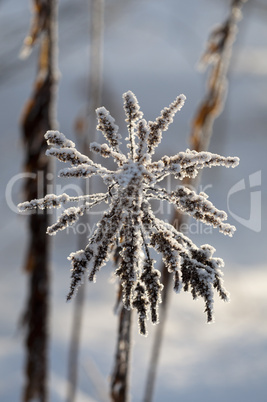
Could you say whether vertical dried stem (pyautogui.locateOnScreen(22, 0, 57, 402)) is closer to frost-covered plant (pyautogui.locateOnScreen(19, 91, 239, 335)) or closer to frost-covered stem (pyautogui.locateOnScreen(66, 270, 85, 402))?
frost-covered stem (pyautogui.locateOnScreen(66, 270, 85, 402))

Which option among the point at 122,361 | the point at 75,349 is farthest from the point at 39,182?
the point at 122,361

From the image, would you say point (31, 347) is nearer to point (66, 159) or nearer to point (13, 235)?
point (66, 159)

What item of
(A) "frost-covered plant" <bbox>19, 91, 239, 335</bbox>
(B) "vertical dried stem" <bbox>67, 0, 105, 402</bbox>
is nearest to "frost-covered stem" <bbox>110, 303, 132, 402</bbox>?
(A) "frost-covered plant" <bbox>19, 91, 239, 335</bbox>

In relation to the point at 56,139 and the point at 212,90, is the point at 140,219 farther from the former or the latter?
the point at 212,90

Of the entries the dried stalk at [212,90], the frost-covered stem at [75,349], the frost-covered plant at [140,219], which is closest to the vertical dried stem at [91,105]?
the frost-covered stem at [75,349]

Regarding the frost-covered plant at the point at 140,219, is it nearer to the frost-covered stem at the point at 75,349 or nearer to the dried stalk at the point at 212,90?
the dried stalk at the point at 212,90

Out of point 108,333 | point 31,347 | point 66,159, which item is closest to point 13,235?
point 108,333
